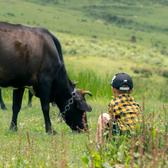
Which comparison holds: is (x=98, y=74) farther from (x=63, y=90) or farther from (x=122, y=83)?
(x=122, y=83)

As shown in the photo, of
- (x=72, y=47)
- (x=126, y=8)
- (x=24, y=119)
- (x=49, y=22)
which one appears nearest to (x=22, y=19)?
(x=49, y=22)

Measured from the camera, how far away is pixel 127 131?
8.98 meters

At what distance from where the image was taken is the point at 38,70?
1359 centimetres

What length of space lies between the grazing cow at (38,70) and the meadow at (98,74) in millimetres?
462

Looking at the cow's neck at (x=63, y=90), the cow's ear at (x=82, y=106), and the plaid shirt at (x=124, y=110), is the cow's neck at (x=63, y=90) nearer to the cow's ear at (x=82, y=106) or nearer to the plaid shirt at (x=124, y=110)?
the cow's ear at (x=82, y=106)

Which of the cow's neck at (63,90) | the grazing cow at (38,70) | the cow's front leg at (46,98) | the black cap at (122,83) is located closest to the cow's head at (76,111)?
the grazing cow at (38,70)

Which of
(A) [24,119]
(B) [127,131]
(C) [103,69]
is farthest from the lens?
(C) [103,69]

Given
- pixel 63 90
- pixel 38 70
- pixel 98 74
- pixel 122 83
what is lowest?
pixel 98 74

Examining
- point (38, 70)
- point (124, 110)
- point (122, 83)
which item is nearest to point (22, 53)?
point (38, 70)

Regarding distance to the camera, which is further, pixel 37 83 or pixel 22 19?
pixel 22 19

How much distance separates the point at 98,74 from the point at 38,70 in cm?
2120

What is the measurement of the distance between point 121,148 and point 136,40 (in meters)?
75.3

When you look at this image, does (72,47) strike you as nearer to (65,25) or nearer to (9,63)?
(65,25)

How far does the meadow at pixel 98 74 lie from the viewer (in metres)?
7.48
